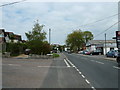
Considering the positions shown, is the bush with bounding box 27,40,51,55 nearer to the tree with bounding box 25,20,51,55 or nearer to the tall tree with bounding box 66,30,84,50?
the tree with bounding box 25,20,51,55

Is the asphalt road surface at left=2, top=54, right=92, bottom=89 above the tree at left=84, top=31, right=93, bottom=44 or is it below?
below

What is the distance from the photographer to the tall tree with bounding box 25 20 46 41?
3225 cm

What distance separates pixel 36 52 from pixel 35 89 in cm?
2526

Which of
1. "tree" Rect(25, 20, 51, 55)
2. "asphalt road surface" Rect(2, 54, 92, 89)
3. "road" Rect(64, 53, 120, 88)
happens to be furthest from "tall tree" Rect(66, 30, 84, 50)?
"asphalt road surface" Rect(2, 54, 92, 89)

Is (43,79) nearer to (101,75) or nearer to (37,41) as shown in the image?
(101,75)

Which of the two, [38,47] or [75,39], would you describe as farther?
[75,39]

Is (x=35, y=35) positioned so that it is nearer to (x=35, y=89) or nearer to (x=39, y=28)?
(x=39, y=28)

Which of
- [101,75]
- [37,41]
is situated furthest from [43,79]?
[37,41]

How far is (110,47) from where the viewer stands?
207ft

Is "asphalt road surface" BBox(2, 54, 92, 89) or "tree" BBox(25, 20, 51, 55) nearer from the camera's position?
"asphalt road surface" BBox(2, 54, 92, 89)

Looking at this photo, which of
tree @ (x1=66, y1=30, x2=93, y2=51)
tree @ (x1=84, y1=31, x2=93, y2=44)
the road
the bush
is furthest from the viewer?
tree @ (x1=84, y1=31, x2=93, y2=44)

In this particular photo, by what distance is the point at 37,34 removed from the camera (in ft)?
106

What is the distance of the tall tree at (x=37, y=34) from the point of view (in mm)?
32250

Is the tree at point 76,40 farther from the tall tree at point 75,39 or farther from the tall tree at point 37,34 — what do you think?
the tall tree at point 37,34
